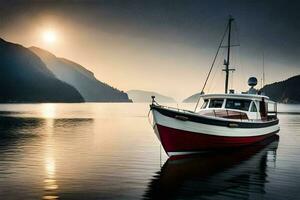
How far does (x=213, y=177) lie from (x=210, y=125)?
19.9 feet

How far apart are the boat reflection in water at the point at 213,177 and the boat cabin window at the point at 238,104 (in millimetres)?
4494

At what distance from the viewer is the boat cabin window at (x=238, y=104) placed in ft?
102

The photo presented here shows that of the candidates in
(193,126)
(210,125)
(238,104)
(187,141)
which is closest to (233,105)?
(238,104)

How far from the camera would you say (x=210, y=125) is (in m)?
24.8

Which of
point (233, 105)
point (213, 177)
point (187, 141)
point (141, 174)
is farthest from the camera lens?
point (233, 105)

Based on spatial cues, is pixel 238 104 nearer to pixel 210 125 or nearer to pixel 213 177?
pixel 210 125

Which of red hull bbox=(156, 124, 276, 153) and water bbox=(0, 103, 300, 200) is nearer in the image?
water bbox=(0, 103, 300, 200)

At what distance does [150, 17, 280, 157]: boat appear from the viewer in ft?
78.5

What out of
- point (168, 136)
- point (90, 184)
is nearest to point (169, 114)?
point (168, 136)

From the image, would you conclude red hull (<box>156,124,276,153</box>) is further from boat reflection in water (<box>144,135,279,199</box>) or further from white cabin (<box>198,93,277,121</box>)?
white cabin (<box>198,93,277,121</box>)

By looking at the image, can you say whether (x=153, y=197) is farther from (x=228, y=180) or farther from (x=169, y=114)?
(x=169, y=114)

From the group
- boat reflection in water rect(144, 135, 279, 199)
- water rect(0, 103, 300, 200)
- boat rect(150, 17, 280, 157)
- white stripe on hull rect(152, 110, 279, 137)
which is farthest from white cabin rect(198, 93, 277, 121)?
boat reflection in water rect(144, 135, 279, 199)

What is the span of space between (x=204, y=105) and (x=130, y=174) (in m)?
14.3

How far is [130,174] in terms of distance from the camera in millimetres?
19844
